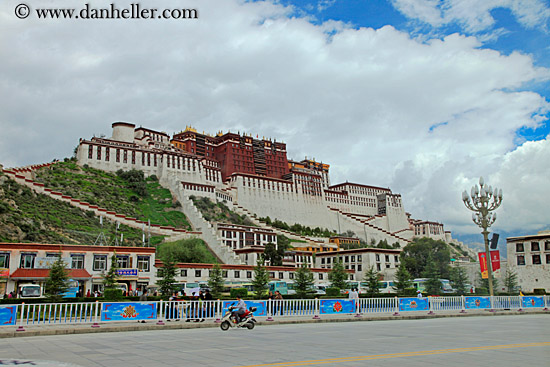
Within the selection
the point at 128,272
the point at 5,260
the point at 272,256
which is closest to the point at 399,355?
the point at 128,272

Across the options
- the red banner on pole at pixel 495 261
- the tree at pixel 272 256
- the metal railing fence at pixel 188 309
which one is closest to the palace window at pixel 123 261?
the metal railing fence at pixel 188 309

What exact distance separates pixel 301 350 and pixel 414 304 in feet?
58.0

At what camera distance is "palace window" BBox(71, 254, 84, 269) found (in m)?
43.5

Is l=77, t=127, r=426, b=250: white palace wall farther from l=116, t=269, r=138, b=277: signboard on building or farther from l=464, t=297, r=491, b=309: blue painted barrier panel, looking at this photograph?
l=464, t=297, r=491, b=309: blue painted barrier panel

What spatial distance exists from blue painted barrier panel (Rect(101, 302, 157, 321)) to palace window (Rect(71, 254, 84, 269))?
87.7 feet

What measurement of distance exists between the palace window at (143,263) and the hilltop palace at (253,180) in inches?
1710

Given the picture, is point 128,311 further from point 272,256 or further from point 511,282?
point 511,282

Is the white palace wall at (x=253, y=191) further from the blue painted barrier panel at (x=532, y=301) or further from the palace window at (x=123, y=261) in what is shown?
the blue painted barrier panel at (x=532, y=301)

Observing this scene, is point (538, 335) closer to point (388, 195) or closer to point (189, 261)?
point (189, 261)

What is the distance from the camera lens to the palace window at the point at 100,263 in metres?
44.7

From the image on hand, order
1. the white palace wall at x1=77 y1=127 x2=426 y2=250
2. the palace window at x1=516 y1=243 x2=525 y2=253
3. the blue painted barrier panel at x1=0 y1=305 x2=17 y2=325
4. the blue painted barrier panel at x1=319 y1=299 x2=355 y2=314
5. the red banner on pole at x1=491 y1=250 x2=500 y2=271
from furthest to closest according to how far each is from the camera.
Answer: the white palace wall at x1=77 y1=127 x2=426 y2=250 < the palace window at x1=516 y1=243 x2=525 y2=253 < the red banner on pole at x1=491 y1=250 x2=500 y2=271 < the blue painted barrier panel at x1=319 y1=299 x2=355 y2=314 < the blue painted barrier panel at x1=0 y1=305 x2=17 y2=325

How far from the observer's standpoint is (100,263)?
44906 mm

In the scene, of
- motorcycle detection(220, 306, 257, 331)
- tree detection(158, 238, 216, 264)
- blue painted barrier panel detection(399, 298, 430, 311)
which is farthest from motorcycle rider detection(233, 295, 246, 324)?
tree detection(158, 238, 216, 264)

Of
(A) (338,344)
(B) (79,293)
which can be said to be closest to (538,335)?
(A) (338,344)
